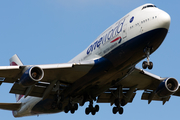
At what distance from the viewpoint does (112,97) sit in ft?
123

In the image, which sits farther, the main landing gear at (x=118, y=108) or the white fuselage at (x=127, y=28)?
the main landing gear at (x=118, y=108)

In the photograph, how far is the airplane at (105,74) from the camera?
90.7 feet

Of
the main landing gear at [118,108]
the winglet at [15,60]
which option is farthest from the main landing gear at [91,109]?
the winglet at [15,60]

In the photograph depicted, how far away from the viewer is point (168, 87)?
116 feet

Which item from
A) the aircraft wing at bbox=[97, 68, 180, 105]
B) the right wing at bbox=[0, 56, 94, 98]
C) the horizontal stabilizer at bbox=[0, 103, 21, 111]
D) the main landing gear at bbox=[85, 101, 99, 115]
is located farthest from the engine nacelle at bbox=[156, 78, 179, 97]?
the horizontal stabilizer at bbox=[0, 103, 21, 111]

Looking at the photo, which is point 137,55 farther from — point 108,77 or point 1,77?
point 1,77

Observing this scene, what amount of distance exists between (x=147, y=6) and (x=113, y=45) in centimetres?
434

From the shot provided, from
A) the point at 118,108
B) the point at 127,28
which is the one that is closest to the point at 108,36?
the point at 127,28

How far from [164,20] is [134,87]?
11316 millimetres

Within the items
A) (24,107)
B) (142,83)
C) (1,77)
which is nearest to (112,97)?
(142,83)

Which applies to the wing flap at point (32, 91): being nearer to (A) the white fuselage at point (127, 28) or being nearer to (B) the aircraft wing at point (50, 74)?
(B) the aircraft wing at point (50, 74)

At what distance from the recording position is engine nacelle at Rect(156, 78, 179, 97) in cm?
3503

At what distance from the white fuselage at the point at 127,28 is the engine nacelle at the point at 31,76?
Answer: 4.82 m

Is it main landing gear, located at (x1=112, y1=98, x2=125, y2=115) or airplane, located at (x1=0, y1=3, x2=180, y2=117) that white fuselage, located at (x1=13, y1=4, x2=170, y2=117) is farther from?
main landing gear, located at (x1=112, y1=98, x2=125, y2=115)
